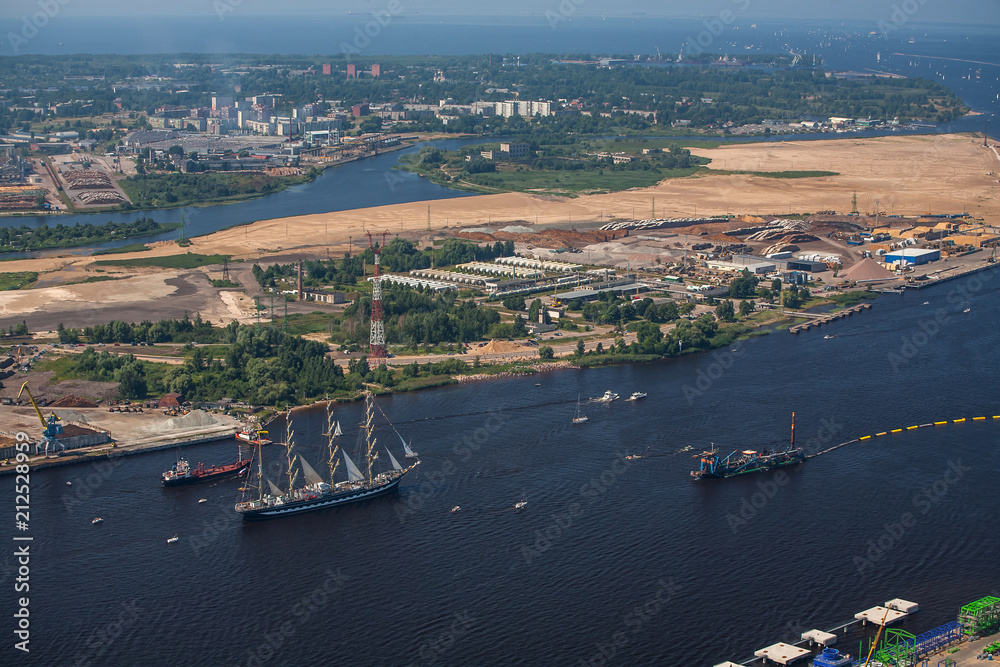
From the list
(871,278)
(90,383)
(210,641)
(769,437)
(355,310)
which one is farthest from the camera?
(871,278)

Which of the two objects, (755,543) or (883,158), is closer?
(755,543)

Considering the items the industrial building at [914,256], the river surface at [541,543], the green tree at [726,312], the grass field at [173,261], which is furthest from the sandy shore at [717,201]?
the river surface at [541,543]

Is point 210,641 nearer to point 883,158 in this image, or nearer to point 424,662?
point 424,662

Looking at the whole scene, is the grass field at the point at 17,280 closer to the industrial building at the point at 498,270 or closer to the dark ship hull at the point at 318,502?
the industrial building at the point at 498,270

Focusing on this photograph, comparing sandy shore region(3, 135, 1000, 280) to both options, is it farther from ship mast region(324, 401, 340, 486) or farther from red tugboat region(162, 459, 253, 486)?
red tugboat region(162, 459, 253, 486)

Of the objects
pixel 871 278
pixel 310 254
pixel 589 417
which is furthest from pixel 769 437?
pixel 310 254

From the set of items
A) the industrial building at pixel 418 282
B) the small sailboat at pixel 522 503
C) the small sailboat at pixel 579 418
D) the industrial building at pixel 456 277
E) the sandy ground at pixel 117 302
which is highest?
the industrial building at pixel 418 282

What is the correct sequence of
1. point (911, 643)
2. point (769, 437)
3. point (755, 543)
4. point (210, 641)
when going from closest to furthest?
point (911, 643) → point (210, 641) → point (755, 543) → point (769, 437)
